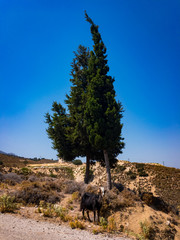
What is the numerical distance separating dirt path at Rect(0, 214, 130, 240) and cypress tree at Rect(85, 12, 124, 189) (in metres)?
8.05

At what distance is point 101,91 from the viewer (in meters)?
17.5

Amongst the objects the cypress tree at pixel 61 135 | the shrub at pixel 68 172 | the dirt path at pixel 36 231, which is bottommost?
the shrub at pixel 68 172

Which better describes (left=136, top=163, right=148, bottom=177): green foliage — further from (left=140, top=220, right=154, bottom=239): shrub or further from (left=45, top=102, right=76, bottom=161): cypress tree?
(left=140, top=220, right=154, bottom=239): shrub

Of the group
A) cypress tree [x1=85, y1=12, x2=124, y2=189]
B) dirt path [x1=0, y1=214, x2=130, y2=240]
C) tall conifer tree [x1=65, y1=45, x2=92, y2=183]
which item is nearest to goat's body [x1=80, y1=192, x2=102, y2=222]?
dirt path [x1=0, y1=214, x2=130, y2=240]

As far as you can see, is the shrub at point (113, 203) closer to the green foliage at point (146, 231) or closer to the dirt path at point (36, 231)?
the green foliage at point (146, 231)

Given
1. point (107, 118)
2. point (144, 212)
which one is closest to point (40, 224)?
point (144, 212)

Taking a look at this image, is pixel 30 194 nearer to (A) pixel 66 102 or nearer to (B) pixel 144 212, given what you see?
Result: (B) pixel 144 212

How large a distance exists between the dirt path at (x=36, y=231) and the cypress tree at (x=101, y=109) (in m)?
8.05

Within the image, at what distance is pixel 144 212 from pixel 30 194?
9.04 m

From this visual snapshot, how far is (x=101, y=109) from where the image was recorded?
52.7 feet

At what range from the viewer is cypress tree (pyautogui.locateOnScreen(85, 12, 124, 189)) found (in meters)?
15.3

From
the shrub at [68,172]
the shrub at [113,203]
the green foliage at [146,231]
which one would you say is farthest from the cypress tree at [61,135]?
the shrub at [68,172]

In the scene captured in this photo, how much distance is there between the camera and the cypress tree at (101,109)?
15.3 m

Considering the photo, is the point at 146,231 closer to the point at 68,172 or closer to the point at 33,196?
the point at 33,196
